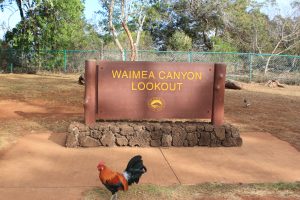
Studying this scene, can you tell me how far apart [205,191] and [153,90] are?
8.58 ft

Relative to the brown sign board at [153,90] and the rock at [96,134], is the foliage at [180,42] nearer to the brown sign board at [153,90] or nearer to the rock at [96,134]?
the brown sign board at [153,90]

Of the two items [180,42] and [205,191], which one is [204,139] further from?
[180,42]

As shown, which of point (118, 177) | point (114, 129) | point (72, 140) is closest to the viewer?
point (118, 177)

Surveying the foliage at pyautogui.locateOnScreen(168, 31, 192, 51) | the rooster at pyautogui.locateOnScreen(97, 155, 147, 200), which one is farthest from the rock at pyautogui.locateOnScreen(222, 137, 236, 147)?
the foliage at pyautogui.locateOnScreen(168, 31, 192, 51)

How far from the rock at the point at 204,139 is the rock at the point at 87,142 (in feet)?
5.68

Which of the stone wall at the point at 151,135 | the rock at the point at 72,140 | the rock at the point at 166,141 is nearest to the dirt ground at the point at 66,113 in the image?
the rock at the point at 72,140

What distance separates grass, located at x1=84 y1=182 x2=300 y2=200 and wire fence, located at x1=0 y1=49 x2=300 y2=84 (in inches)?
676

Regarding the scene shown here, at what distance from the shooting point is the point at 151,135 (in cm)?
635

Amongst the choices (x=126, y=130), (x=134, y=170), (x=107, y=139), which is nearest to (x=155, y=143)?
(x=126, y=130)

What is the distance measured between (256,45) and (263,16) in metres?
4.80

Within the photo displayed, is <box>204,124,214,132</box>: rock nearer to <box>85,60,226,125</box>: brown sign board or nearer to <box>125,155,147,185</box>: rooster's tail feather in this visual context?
<box>85,60,226,125</box>: brown sign board

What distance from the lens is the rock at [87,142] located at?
20.2 ft

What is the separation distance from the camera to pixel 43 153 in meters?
5.77

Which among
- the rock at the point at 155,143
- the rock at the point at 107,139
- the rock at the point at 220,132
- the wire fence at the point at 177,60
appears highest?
the wire fence at the point at 177,60
